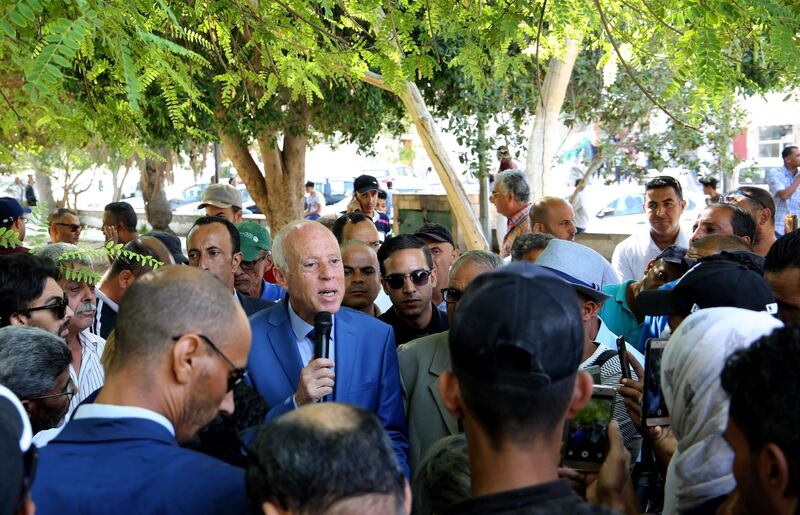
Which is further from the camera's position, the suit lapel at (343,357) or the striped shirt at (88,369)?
the striped shirt at (88,369)

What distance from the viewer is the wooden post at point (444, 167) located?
8.95 metres

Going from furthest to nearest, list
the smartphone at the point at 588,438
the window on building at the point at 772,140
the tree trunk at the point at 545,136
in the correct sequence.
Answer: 1. the window on building at the point at 772,140
2. the tree trunk at the point at 545,136
3. the smartphone at the point at 588,438

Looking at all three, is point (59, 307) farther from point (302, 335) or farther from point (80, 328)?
point (302, 335)

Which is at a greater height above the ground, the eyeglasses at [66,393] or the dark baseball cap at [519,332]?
the dark baseball cap at [519,332]

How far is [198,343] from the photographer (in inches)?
93.1

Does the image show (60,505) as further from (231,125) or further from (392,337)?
(231,125)

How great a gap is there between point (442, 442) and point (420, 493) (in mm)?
173

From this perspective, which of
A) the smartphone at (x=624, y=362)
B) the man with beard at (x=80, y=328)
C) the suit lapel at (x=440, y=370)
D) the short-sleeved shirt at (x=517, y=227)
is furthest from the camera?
the short-sleeved shirt at (x=517, y=227)

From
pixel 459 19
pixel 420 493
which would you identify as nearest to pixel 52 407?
pixel 420 493

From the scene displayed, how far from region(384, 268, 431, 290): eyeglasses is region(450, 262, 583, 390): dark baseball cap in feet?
9.47

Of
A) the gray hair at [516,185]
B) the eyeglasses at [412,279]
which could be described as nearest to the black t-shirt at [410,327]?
the eyeglasses at [412,279]

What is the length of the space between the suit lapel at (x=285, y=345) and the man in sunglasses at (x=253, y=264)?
89.9 inches

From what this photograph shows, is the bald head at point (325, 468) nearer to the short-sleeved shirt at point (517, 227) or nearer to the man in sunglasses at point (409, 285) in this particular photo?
the man in sunglasses at point (409, 285)

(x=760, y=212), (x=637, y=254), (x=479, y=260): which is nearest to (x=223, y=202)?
(x=637, y=254)
